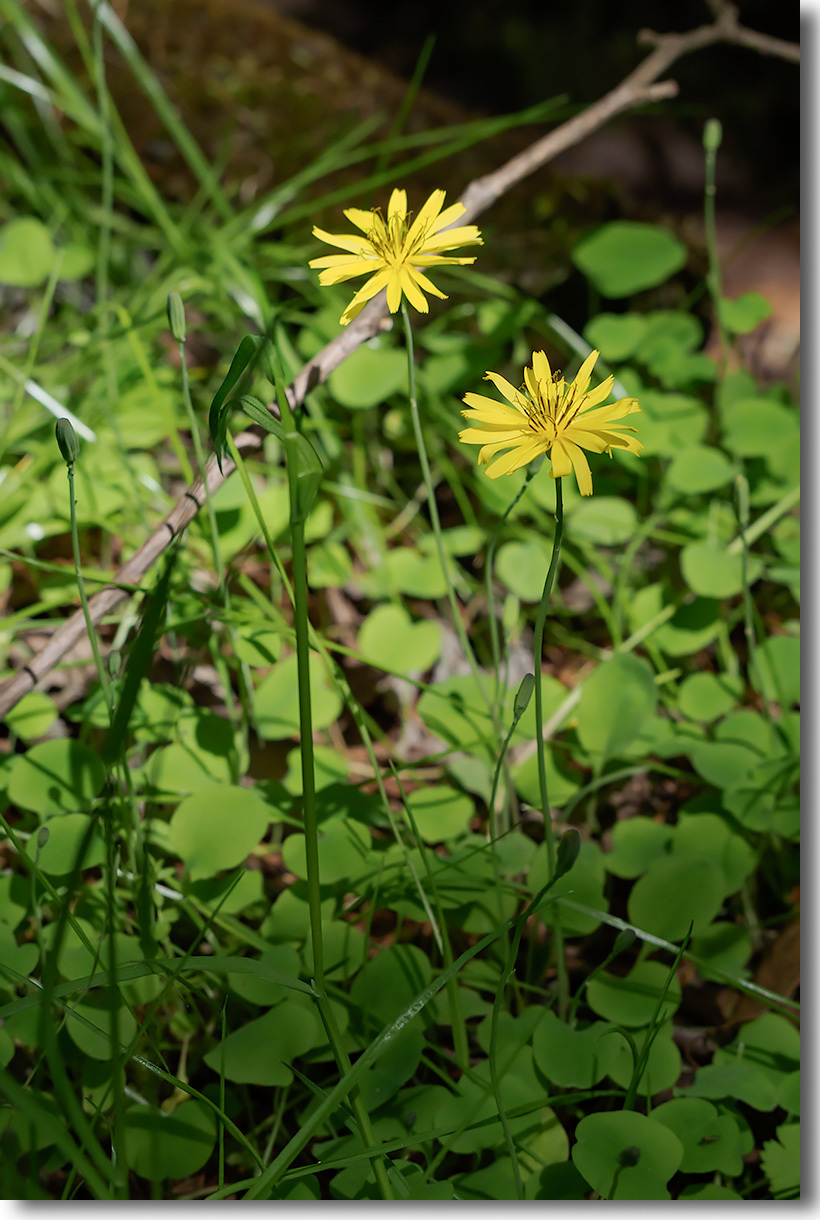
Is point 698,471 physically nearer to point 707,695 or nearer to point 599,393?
point 707,695

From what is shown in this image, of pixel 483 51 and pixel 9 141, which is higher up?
pixel 483 51

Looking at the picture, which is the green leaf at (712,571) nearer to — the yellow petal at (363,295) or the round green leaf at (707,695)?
the round green leaf at (707,695)

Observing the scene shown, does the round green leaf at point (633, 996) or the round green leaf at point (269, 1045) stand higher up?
the round green leaf at point (633, 996)

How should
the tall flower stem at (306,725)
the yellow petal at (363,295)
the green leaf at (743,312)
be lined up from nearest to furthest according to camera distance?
the tall flower stem at (306,725), the yellow petal at (363,295), the green leaf at (743,312)

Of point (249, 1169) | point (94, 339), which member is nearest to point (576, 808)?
point (249, 1169)

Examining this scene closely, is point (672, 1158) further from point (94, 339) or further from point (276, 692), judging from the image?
point (94, 339)

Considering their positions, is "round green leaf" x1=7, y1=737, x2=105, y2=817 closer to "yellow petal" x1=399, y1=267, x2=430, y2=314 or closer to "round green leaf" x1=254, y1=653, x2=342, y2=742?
"round green leaf" x1=254, y1=653, x2=342, y2=742

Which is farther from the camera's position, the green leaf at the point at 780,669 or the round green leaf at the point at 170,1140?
the green leaf at the point at 780,669

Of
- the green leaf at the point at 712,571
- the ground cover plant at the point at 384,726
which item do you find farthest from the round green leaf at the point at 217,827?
the green leaf at the point at 712,571
